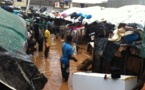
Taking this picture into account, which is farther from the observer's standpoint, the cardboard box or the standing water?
the standing water

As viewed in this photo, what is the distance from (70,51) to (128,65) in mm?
2194

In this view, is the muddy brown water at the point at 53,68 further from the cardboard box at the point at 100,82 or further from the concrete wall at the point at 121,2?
the concrete wall at the point at 121,2

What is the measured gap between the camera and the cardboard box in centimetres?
738

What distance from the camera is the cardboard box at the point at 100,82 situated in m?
7.38

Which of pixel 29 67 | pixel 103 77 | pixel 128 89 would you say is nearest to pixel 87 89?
pixel 103 77

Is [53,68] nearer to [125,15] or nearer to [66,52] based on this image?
[66,52]

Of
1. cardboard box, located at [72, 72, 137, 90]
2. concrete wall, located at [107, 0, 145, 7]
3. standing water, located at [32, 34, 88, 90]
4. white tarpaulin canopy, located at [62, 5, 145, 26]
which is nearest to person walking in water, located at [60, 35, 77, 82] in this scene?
standing water, located at [32, 34, 88, 90]

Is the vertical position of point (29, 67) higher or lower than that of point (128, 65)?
higher

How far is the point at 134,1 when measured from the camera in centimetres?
2803

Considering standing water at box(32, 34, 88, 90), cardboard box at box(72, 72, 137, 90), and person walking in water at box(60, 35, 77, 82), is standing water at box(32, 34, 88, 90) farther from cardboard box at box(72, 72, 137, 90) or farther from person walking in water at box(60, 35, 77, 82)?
cardboard box at box(72, 72, 137, 90)

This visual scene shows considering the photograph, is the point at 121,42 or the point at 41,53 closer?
the point at 121,42

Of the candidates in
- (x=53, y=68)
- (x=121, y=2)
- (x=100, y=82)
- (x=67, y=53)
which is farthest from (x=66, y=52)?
(x=121, y=2)

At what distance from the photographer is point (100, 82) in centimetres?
760

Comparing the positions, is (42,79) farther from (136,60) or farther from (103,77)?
(136,60)
